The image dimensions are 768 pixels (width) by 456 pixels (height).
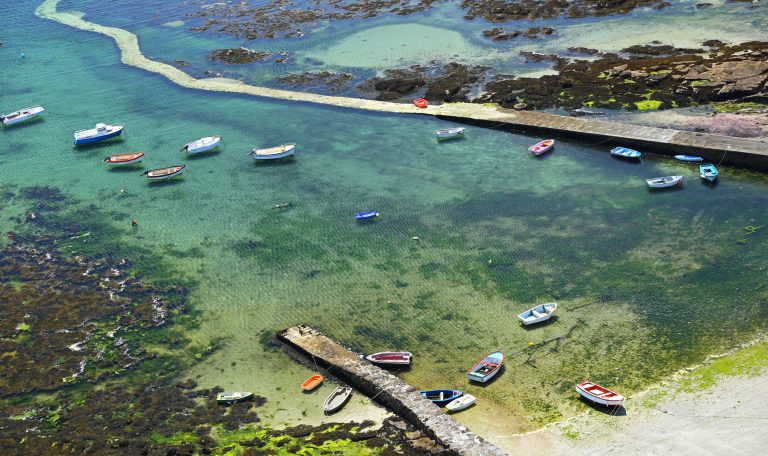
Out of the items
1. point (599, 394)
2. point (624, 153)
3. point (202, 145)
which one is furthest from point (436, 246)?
point (202, 145)

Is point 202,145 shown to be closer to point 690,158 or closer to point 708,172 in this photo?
point 690,158

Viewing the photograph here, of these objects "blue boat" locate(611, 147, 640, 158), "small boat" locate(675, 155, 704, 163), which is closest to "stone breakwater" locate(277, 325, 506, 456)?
"blue boat" locate(611, 147, 640, 158)

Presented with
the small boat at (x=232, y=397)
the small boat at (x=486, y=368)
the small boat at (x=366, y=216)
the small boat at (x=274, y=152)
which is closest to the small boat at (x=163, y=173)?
the small boat at (x=274, y=152)

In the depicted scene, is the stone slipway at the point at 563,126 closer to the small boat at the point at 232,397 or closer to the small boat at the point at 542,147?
the small boat at the point at 542,147

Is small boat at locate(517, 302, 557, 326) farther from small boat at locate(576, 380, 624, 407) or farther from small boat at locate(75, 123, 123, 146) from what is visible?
small boat at locate(75, 123, 123, 146)

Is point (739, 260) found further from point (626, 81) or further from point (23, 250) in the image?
point (23, 250)

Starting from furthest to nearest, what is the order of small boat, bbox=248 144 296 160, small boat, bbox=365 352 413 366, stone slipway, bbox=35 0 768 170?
small boat, bbox=248 144 296 160
stone slipway, bbox=35 0 768 170
small boat, bbox=365 352 413 366
